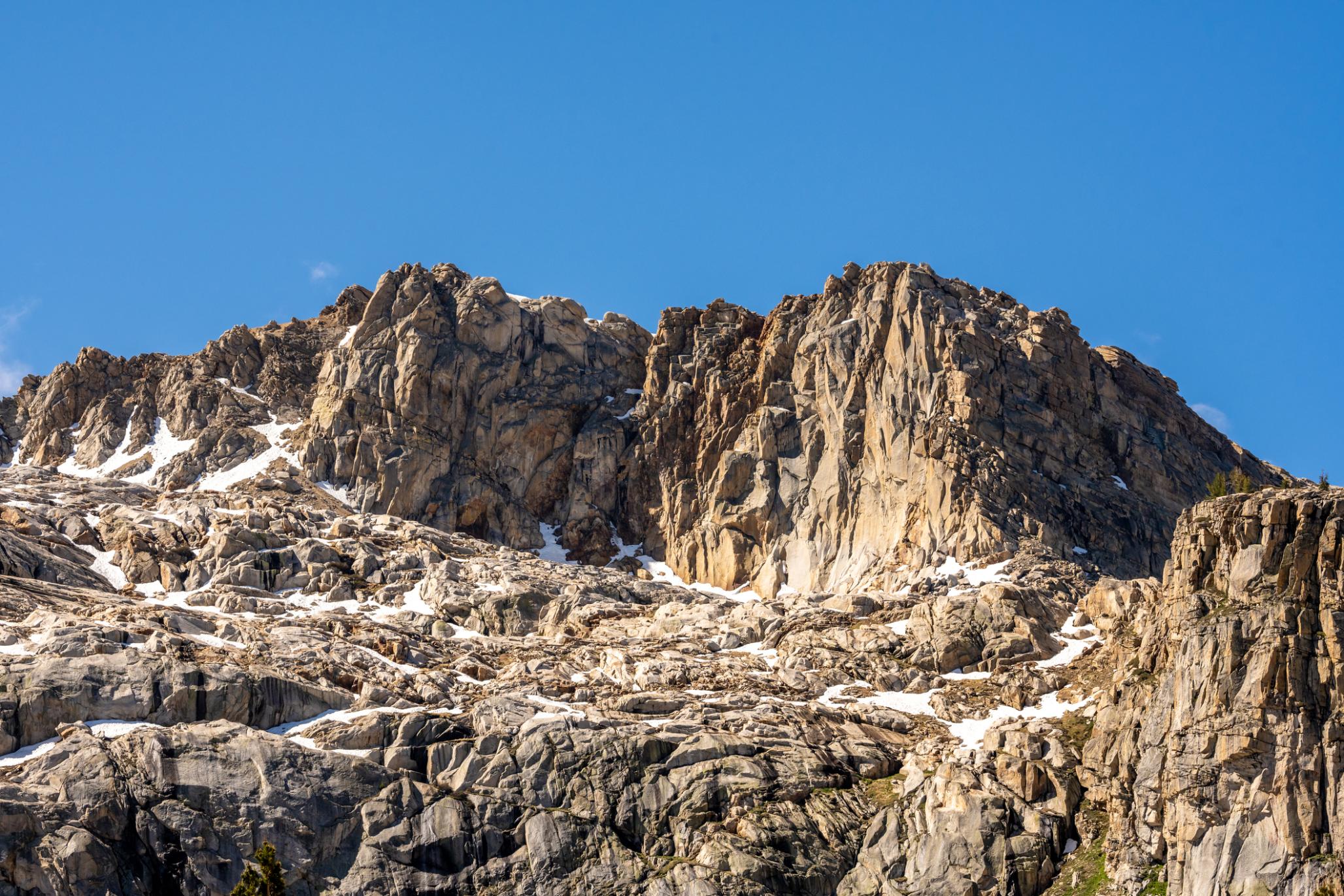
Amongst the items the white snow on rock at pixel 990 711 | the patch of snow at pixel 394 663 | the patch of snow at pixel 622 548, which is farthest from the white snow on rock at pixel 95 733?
the patch of snow at pixel 622 548

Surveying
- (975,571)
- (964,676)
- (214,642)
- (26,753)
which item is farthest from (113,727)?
(975,571)

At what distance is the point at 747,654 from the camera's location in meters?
138

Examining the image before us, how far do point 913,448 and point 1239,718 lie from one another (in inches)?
2886

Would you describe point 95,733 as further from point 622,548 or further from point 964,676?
point 622,548

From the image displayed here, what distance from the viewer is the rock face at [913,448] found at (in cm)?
16212

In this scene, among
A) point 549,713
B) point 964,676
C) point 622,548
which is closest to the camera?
point 549,713

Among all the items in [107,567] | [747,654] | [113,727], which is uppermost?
[107,567]

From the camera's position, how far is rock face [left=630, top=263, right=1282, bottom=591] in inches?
6383

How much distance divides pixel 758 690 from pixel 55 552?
68.4 metres

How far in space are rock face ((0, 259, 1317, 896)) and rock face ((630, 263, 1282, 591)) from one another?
0.50 meters

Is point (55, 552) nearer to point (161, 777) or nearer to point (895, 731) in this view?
point (161, 777)

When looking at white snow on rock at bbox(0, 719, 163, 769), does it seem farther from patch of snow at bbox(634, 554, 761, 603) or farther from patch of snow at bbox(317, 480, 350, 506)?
patch of snow at bbox(317, 480, 350, 506)

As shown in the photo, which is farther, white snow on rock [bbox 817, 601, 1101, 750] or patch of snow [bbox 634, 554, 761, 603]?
patch of snow [bbox 634, 554, 761, 603]

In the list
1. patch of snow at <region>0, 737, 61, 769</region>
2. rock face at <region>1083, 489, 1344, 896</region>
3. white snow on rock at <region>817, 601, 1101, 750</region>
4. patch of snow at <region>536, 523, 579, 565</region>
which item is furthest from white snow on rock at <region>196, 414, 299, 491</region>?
rock face at <region>1083, 489, 1344, 896</region>
